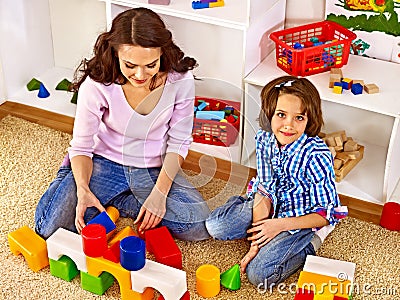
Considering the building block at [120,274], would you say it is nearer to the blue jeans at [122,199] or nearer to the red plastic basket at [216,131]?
the blue jeans at [122,199]

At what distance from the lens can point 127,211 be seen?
183 cm

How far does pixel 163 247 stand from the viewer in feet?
5.45

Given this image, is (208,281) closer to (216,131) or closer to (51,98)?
(216,131)

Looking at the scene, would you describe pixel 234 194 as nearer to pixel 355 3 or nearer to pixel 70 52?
pixel 355 3

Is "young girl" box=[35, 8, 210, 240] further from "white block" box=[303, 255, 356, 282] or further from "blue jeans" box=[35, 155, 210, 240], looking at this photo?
"white block" box=[303, 255, 356, 282]

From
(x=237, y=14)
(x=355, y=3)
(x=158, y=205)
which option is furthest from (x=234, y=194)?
(x=355, y=3)

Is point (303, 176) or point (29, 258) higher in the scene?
point (303, 176)

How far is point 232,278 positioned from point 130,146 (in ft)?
1.49

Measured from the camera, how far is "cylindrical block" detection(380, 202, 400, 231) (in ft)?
5.86

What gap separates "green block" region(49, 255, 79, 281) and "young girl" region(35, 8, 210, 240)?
11cm

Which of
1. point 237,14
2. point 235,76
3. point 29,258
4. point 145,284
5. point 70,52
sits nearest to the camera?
point 145,284

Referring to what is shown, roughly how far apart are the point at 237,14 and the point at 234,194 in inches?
19.5

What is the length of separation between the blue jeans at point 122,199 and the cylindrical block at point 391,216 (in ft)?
1.50

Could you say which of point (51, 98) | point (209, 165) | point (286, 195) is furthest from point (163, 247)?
point (51, 98)
